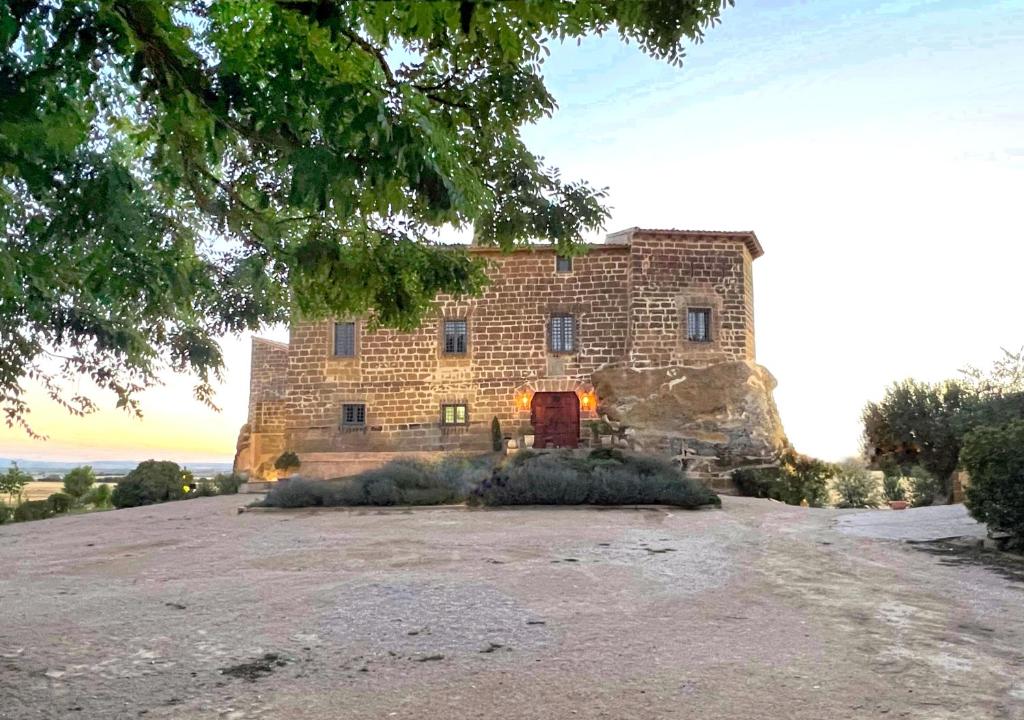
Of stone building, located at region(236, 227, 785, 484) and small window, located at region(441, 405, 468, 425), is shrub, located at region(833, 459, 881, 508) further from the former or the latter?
small window, located at region(441, 405, 468, 425)

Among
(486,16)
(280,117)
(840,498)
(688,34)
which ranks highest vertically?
(688,34)

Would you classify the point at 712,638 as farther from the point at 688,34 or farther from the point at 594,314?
the point at 594,314

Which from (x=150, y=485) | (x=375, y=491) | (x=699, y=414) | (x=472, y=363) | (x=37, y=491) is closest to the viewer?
(x=375, y=491)

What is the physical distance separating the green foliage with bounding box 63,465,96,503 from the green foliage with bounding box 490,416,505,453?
34.3ft

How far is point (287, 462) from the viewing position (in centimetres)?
2286

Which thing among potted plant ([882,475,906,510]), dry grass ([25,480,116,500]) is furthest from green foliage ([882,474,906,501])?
dry grass ([25,480,116,500])

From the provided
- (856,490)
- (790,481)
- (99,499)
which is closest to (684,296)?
(790,481)

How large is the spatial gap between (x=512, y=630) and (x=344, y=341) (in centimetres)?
2032

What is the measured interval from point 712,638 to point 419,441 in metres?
19.2

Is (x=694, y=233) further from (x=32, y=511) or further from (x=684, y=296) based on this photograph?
(x=32, y=511)

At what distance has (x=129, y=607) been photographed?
5.36m

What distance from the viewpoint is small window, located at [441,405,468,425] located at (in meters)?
23.3

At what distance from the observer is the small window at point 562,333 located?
2348cm

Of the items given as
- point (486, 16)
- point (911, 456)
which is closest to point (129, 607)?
point (486, 16)
